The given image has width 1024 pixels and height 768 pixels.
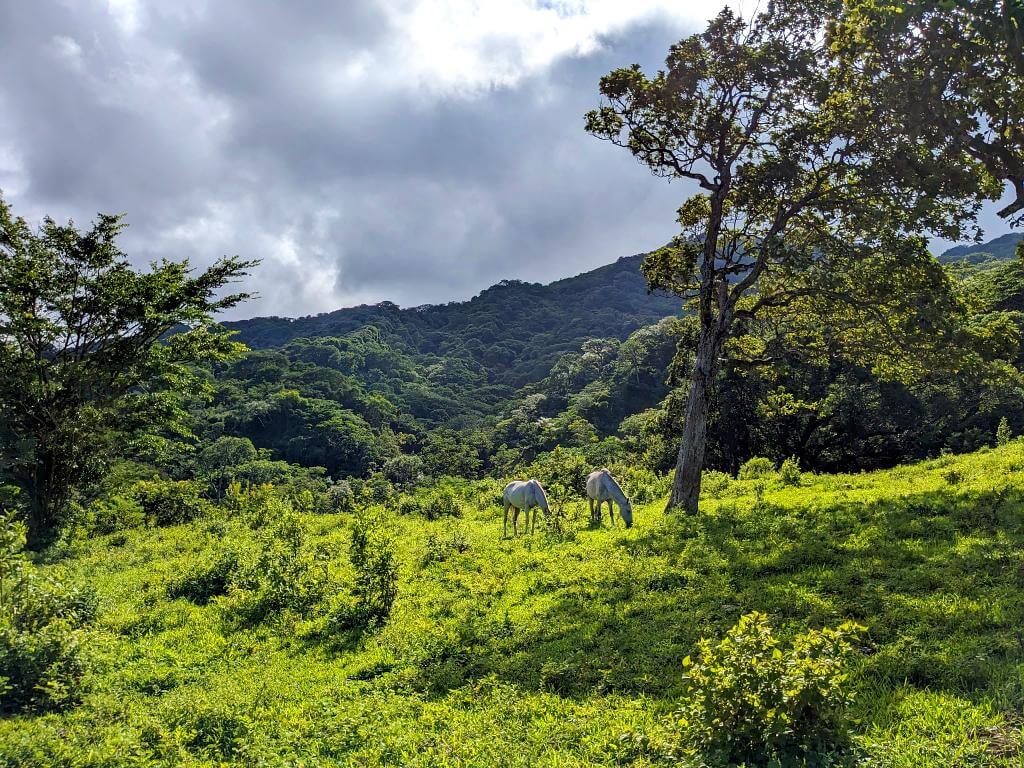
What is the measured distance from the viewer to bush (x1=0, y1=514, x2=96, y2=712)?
694cm

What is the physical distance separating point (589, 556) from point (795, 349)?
8.69 metres

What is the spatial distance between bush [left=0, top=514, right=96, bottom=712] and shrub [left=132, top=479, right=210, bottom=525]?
51.9 feet

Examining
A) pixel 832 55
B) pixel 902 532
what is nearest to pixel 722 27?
pixel 832 55

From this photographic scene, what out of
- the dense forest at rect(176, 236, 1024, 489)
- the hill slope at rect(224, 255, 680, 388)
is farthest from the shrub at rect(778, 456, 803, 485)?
the hill slope at rect(224, 255, 680, 388)

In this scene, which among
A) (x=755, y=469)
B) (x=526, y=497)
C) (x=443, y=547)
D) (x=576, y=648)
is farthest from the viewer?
(x=755, y=469)

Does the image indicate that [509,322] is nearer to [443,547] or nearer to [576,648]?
[443,547]

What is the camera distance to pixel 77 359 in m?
19.7

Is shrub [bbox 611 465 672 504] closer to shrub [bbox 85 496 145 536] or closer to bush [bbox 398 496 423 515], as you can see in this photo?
bush [bbox 398 496 423 515]

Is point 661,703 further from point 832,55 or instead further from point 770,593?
point 832,55

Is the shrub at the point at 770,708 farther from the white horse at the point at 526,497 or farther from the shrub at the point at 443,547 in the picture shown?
the white horse at the point at 526,497

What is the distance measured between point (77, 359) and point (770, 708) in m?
22.3

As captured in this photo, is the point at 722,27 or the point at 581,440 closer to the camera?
the point at 722,27

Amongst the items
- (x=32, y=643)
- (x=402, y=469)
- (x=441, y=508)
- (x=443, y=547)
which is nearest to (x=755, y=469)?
(x=441, y=508)

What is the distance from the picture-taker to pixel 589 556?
1245cm
